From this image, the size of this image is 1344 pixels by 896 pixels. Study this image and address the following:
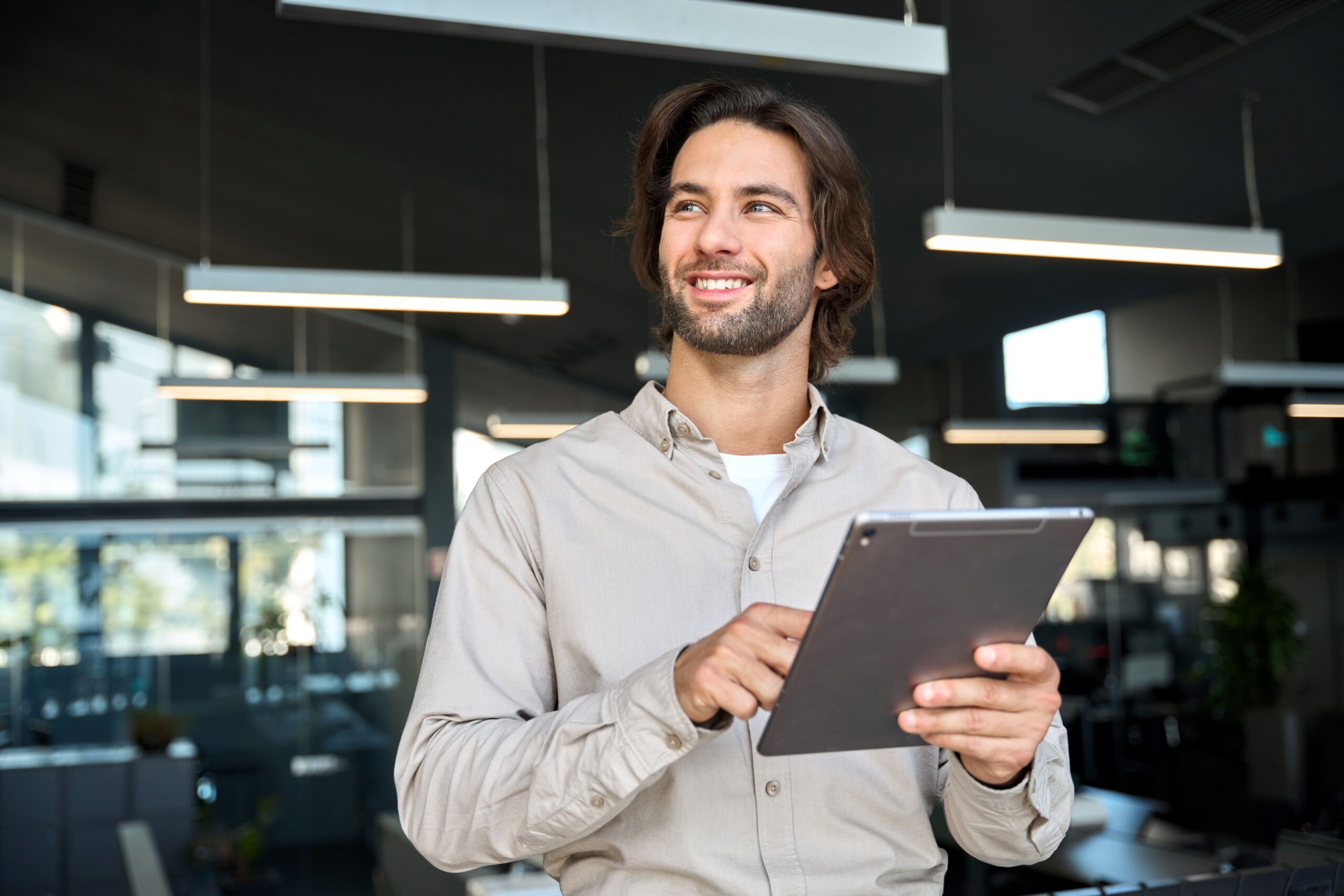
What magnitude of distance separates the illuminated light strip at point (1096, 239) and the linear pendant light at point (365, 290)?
4.92 ft

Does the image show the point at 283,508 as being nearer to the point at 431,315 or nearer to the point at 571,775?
the point at 431,315

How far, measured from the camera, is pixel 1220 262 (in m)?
4.32

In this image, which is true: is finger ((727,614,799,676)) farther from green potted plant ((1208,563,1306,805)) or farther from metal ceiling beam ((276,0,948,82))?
green potted plant ((1208,563,1306,805))

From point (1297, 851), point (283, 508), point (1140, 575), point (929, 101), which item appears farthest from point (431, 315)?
point (1297, 851)

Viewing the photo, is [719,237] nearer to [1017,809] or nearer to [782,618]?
[782,618]

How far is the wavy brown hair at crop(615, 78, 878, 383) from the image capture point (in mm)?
1410

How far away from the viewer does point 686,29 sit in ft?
8.75

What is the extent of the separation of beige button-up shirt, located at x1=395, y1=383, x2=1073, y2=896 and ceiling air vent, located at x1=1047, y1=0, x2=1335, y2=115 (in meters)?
3.77

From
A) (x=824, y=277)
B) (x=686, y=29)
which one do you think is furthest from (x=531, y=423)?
(x=824, y=277)

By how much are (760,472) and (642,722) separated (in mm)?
460

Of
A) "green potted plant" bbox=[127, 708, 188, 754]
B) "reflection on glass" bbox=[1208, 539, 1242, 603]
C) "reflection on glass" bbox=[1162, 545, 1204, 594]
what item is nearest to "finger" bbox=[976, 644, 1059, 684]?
"green potted plant" bbox=[127, 708, 188, 754]

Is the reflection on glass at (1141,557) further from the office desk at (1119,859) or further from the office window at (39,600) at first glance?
the office window at (39,600)

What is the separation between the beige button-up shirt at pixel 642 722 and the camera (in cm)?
98

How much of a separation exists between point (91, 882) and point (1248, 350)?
828 centimetres
